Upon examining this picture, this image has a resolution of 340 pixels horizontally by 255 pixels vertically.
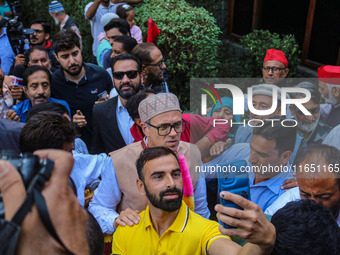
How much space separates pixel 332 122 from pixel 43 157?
3.48 meters

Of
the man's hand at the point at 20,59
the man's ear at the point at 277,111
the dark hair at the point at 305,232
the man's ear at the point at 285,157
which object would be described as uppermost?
the dark hair at the point at 305,232

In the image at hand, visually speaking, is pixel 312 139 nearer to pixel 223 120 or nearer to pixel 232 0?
pixel 223 120

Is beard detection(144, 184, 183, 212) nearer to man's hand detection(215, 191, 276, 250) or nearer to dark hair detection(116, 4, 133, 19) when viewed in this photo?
Result: man's hand detection(215, 191, 276, 250)

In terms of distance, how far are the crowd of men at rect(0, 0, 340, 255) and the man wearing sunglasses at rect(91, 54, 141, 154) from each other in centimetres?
1

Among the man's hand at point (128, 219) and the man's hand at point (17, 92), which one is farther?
the man's hand at point (17, 92)

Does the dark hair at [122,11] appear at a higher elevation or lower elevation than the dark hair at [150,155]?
higher

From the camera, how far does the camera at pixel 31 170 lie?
3.05ft

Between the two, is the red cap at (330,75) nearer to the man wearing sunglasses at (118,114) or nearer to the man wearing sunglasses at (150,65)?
the man wearing sunglasses at (150,65)

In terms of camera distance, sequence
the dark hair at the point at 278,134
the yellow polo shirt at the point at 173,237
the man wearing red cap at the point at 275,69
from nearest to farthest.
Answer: the yellow polo shirt at the point at 173,237
the dark hair at the point at 278,134
the man wearing red cap at the point at 275,69

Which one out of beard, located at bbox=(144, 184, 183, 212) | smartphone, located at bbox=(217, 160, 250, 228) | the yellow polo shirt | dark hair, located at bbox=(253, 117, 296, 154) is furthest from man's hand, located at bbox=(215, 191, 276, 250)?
dark hair, located at bbox=(253, 117, 296, 154)

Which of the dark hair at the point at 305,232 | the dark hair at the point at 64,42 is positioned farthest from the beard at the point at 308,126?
the dark hair at the point at 64,42

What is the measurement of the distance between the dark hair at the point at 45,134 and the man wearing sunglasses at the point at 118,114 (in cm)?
114

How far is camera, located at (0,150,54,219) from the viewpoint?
36.6 inches

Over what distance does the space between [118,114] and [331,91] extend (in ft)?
7.96
